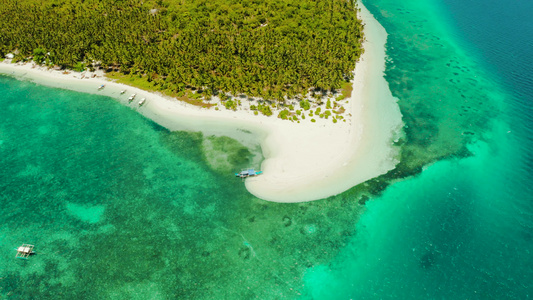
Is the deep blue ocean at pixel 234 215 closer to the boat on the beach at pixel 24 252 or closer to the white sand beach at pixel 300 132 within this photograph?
the boat on the beach at pixel 24 252

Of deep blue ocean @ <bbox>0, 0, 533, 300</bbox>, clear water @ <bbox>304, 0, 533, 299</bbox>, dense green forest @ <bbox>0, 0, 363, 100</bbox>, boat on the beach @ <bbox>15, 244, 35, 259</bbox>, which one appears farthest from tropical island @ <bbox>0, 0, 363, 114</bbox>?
boat on the beach @ <bbox>15, 244, 35, 259</bbox>

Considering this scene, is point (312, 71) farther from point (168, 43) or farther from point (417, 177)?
point (168, 43)

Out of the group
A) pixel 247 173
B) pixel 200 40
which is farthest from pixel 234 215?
pixel 200 40

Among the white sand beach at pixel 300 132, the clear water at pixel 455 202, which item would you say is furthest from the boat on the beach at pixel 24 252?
the clear water at pixel 455 202

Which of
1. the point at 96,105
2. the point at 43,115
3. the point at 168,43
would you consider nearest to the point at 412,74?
the point at 168,43

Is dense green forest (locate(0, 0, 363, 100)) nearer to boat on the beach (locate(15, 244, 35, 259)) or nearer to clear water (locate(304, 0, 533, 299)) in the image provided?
clear water (locate(304, 0, 533, 299))
